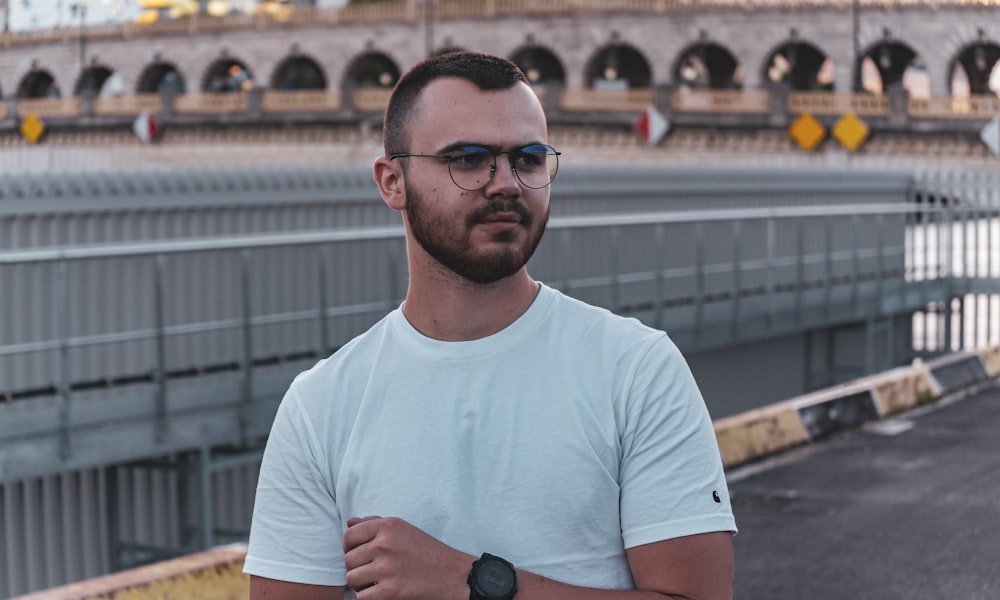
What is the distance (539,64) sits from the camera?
79062 millimetres

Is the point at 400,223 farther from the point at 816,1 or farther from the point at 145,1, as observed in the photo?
the point at 145,1

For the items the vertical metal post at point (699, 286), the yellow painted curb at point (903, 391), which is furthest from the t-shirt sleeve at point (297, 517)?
the vertical metal post at point (699, 286)

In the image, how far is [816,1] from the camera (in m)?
63.5

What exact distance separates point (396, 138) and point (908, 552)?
567 cm

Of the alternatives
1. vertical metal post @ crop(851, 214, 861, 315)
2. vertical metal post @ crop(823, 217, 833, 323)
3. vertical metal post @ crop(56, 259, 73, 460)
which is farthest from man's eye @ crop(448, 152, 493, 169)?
vertical metal post @ crop(851, 214, 861, 315)

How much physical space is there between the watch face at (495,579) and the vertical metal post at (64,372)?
7197 mm

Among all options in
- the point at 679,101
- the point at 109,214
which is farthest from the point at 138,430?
the point at 679,101

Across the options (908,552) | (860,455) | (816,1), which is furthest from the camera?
(816,1)

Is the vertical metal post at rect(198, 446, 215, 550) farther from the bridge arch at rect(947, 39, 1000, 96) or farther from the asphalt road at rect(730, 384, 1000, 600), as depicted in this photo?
the bridge arch at rect(947, 39, 1000, 96)

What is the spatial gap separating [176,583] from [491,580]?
3866mm

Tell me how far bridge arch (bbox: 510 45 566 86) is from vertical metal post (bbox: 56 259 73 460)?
64.1 meters

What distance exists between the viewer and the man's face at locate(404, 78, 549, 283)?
249 cm

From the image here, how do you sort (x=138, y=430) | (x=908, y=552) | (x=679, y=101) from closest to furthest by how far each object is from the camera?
(x=908, y=552) → (x=138, y=430) → (x=679, y=101)

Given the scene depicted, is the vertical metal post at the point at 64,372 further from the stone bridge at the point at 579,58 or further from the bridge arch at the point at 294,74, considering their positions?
the bridge arch at the point at 294,74
